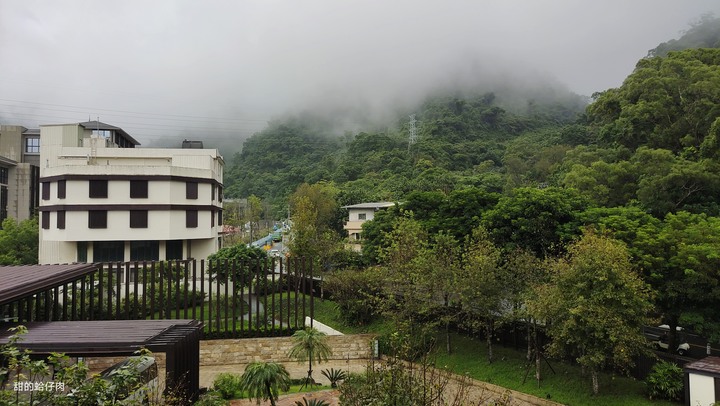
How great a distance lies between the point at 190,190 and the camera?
27.1 m

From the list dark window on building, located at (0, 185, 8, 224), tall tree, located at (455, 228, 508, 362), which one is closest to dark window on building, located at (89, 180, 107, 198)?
tall tree, located at (455, 228, 508, 362)

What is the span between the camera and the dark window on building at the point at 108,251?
25.7 metres

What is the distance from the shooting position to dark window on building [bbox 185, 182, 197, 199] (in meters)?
26.9

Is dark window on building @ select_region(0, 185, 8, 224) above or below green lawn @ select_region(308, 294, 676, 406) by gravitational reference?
above

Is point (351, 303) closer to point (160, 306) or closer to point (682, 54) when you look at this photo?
point (160, 306)

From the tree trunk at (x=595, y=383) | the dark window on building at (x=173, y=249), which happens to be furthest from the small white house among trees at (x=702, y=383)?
the dark window on building at (x=173, y=249)

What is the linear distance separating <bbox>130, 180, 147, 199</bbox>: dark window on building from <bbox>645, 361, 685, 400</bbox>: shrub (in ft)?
82.2

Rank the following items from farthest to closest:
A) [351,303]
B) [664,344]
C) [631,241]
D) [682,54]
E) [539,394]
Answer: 1. [682,54]
2. [351,303]
3. [664,344]
4. [631,241]
5. [539,394]

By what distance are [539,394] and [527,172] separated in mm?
40170

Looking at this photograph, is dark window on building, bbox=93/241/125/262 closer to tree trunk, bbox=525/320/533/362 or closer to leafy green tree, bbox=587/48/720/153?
tree trunk, bbox=525/320/533/362

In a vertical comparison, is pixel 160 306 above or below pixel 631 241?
below

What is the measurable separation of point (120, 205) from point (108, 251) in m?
2.89

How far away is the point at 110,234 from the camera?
82.6 ft

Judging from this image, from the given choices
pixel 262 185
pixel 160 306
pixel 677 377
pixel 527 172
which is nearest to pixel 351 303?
pixel 160 306
